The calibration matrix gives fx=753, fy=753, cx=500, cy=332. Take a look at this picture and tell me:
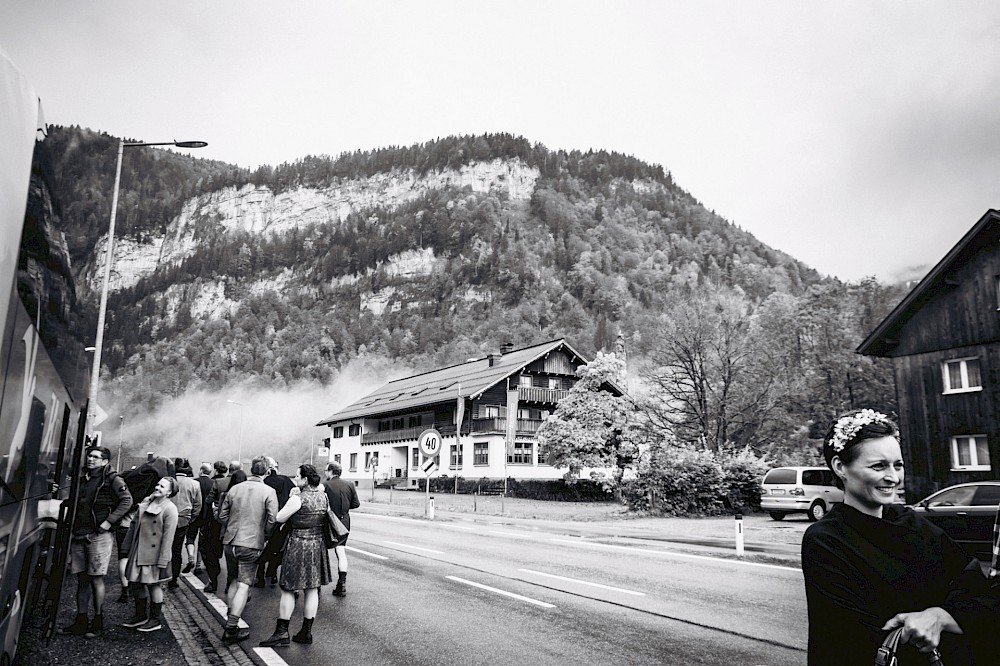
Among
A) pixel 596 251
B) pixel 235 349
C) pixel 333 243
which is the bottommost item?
pixel 235 349

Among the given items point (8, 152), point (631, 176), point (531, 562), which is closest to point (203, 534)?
point (531, 562)

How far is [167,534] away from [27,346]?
4.35 metres

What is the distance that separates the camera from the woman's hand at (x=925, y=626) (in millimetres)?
2387

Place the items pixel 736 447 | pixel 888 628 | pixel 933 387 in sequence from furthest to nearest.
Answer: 1. pixel 736 447
2. pixel 933 387
3. pixel 888 628

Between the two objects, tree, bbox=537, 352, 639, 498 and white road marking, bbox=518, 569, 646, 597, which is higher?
tree, bbox=537, 352, 639, 498

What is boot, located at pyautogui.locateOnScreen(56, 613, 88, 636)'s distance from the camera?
24.7 ft

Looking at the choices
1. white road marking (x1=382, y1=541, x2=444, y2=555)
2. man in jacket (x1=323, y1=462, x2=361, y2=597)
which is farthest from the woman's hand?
white road marking (x1=382, y1=541, x2=444, y2=555)

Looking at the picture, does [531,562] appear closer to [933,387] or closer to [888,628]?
[888,628]

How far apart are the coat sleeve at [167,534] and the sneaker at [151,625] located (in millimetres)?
562

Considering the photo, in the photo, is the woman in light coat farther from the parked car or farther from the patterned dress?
the parked car

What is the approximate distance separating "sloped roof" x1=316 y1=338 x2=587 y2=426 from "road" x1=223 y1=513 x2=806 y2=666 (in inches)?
1521

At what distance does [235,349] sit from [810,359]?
126550 mm

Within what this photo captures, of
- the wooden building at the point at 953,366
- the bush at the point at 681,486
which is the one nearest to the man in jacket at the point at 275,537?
the bush at the point at 681,486

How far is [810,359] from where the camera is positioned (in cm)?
4841
